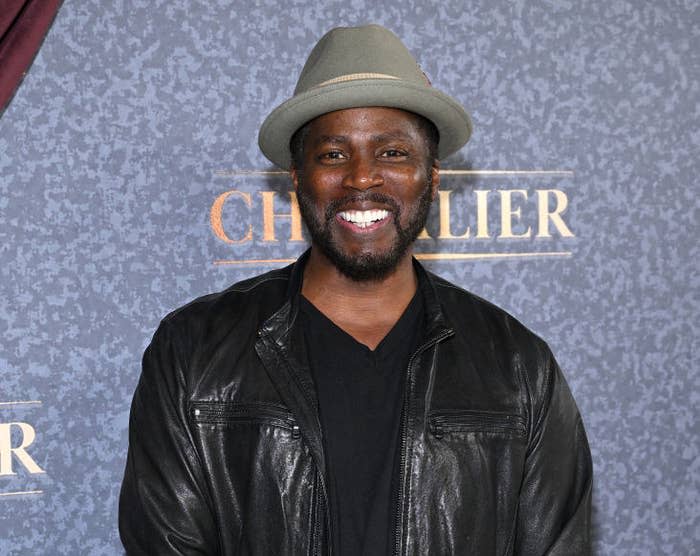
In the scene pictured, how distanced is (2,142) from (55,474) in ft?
2.20

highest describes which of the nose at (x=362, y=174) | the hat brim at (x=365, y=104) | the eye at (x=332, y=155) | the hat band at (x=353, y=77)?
the hat band at (x=353, y=77)

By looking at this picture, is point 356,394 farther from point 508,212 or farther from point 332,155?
point 508,212

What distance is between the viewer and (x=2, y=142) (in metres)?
1.77

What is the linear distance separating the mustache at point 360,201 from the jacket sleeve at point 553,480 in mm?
353

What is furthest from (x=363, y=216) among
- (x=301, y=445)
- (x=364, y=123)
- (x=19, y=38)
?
(x=19, y=38)

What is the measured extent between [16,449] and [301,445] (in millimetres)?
768

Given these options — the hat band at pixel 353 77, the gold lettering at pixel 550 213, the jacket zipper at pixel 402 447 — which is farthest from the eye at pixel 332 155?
the gold lettering at pixel 550 213

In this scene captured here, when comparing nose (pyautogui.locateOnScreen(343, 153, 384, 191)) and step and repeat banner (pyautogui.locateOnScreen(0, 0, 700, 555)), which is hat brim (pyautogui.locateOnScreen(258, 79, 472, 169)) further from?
step and repeat banner (pyautogui.locateOnScreen(0, 0, 700, 555))

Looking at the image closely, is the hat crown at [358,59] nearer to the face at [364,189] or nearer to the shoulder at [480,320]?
the face at [364,189]

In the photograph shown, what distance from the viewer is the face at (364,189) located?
4.51 ft

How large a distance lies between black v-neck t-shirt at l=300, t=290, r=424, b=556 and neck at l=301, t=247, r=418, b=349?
0.03 m

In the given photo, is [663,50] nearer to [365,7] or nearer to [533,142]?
[533,142]

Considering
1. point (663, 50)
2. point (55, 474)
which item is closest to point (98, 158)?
point (55, 474)

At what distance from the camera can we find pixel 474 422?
4.51ft
